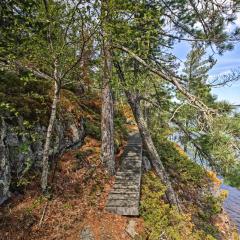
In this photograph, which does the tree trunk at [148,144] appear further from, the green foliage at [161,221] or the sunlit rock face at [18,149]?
the sunlit rock face at [18,149]

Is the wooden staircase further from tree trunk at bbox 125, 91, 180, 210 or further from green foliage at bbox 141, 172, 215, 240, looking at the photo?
tree trunk at bbox 125, 91, 180, 210

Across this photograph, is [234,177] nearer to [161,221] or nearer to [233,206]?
[161,221]

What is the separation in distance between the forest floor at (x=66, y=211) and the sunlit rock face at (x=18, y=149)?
0.39 meters

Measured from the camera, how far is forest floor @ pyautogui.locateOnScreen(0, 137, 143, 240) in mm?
5559

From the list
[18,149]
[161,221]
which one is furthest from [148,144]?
[18,149]

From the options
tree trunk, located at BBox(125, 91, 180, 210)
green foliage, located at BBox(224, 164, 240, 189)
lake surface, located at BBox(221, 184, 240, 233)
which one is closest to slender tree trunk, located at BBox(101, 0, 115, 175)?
tree trunk, located at BBox(125, 91, 180, 210)

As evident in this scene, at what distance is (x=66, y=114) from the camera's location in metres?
9.14

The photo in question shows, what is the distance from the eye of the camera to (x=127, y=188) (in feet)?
25.0

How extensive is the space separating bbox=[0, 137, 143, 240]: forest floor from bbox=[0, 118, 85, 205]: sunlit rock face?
39cm

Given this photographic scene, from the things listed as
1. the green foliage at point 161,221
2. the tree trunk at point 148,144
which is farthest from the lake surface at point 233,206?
the green foliage at point 161,221

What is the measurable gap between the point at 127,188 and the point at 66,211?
6.61 feet

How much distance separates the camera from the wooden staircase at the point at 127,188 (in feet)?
22.1

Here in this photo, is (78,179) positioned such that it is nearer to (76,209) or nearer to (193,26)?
(76,209)

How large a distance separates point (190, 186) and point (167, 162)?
63.4 inches
